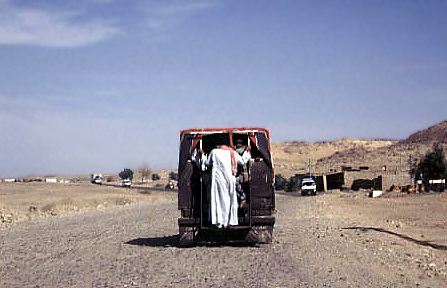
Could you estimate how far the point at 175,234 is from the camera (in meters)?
20.7

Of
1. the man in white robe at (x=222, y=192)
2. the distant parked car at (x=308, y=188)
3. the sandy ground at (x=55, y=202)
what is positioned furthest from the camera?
the distant parked car at (x=308, y=188)

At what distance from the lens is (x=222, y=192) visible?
15.4m

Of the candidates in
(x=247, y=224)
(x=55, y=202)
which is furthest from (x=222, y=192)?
(x=55, y=202)

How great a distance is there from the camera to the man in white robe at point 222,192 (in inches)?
604

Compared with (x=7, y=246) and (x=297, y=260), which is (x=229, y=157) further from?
(x=7, y=246)

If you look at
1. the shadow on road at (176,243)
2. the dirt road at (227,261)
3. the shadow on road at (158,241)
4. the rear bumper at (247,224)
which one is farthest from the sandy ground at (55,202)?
the rear bumper at (247,224)

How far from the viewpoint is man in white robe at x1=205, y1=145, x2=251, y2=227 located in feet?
50.4

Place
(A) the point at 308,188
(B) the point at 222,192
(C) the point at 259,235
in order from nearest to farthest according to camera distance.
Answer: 1. (B) the point at 222,192
2. (C) the point at 259,235
3. (A) the point at 308,188

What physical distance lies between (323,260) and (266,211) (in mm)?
3001

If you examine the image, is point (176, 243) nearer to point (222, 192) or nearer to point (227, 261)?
point (222, 192)

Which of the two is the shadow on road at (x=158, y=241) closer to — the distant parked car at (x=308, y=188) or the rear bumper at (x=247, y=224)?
the rear bumper at (x=247, y=224)

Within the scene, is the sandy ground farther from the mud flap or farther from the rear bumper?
the rear bumper

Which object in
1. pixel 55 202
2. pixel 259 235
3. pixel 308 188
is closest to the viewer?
pixel 259 235

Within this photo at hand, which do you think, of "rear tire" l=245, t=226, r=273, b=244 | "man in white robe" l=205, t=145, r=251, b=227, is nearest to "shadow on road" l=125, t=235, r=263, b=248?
"rear tire" l=245, t=226, r=273, b=244
